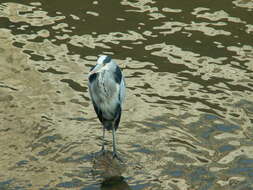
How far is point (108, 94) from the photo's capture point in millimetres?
8680

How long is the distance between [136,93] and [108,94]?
1967 mm

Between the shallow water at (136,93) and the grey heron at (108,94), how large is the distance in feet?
1.76

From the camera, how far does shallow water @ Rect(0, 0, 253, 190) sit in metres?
8.52

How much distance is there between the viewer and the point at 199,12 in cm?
1330

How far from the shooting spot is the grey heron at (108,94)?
28.3ft

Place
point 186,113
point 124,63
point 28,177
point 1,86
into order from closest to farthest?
point 28,177 → point 186,113 → point 1,86 → point 124,63

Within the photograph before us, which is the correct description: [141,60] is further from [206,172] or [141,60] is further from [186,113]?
[206,172]

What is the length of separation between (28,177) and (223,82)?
4.36 metres

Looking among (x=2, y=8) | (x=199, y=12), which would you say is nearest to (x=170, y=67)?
(x=199, y=12)

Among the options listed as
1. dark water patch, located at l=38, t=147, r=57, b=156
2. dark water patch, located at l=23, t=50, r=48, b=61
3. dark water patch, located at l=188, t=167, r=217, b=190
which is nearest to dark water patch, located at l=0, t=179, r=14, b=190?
dark water patch, located at l=38, t=147, r=57, b=156

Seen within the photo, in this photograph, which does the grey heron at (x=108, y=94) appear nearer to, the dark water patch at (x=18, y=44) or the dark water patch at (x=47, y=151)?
the dark water patch at (x=47, y=151)

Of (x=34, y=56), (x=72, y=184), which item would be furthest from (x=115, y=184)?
(x=34, y=56)

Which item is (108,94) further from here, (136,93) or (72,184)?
(136,93)

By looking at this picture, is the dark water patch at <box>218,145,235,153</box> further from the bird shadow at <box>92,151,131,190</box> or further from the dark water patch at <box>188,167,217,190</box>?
the bird shadow at <box>92,151,131,190</box>
